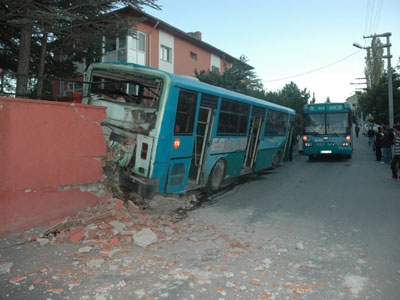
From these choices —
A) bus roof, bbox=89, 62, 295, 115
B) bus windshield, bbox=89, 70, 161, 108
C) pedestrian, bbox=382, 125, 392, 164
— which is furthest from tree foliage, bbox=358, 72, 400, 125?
bus windshield, bbox=89, 70, 161, 108

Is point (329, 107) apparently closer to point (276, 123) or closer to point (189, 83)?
point (276, 123)

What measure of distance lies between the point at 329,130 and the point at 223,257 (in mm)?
12968

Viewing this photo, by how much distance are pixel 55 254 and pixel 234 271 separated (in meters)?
2.43

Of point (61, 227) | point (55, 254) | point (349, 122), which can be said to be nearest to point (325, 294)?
point (55, 254)

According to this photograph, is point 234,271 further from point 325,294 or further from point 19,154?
point 19,154

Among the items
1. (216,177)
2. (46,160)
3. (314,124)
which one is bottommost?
(216,177)

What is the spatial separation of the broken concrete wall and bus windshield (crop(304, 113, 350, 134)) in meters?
12.2

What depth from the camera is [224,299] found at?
3.37 meters

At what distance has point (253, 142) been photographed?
11.0 metres

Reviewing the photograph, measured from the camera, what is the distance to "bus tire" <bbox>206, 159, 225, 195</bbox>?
851 centimetres

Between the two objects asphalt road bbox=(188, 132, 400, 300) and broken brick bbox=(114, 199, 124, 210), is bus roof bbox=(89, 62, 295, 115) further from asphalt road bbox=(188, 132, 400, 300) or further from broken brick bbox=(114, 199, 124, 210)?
asphalt road bbox=(188, 132, 400, 300)

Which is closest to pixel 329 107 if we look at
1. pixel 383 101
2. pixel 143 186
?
pixel 383 101

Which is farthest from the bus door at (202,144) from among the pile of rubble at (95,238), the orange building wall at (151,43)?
the orange building wall at (151,43)

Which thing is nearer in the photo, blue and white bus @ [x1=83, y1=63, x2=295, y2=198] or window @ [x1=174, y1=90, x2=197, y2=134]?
blue and white bus @ [x1=83, y1=63, x2=295, y2=198]
